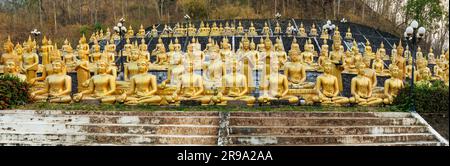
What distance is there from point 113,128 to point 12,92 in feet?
8.93

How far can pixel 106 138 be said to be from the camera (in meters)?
8.56

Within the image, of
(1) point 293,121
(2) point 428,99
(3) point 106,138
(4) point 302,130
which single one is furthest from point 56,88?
(2) point 428,99

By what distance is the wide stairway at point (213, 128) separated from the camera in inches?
335

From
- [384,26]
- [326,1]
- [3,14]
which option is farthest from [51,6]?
[384,26]

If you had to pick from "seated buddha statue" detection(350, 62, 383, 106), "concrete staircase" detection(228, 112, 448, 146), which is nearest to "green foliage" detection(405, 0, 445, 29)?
"seated buddha statue" detection(350, 62, 383, 106)

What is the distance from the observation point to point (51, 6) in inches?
1634

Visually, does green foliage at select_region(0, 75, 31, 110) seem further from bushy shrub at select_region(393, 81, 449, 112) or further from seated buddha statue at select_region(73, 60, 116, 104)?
bushy shrub at select_region(393, 81, 449, 112)

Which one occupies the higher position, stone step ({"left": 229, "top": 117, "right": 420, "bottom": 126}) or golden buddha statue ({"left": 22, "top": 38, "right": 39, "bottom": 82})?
golden buddha statue ({"left": 22, "top": 38, "right": 39, "bottom": 82})

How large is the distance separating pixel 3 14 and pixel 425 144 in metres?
36.6

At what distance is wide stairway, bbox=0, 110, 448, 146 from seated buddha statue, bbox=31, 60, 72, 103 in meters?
1.15

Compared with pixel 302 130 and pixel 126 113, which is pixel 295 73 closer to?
pixel 302 130

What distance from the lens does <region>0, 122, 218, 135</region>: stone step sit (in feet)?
28.7
